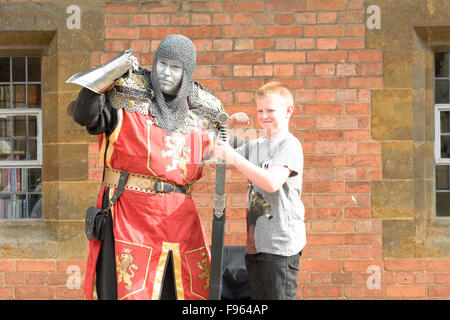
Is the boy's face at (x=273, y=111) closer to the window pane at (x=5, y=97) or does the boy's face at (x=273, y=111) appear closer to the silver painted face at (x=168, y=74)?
the silver painted face at (x=168, y=74)

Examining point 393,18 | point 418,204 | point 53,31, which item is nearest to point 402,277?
point 418,204

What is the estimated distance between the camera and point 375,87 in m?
4.59

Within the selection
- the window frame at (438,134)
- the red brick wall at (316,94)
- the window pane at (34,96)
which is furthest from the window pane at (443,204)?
the window pane at (34,96)

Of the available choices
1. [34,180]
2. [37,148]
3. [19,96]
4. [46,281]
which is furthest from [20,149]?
[46,281]

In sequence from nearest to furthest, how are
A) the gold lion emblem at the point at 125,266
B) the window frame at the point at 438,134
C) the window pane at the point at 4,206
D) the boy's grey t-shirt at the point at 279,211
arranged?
the boy's grey t-shirt at the point at 279,211 < the gold lion emblem at the point at 125,266 < the window frame at the point at 438,134 < the window pane at the point at 4,206

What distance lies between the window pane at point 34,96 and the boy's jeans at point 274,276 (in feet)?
8.77

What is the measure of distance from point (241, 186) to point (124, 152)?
5.61ft

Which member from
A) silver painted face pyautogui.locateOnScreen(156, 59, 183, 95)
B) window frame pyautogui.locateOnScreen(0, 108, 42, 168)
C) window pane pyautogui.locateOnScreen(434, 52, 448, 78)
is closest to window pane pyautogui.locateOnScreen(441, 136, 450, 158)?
window pane pyautogui.locateOnScreen(434, 52, 448, 78)

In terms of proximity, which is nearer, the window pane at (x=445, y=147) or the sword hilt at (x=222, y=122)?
the sword hilt at (x=222, y=122)

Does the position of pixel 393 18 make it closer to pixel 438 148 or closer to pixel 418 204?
pixel 438 148

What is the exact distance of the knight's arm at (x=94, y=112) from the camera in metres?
2.83

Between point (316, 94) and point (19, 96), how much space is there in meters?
2.30

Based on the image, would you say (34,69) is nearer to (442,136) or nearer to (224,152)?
(224,152)

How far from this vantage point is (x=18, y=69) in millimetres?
4930
